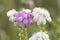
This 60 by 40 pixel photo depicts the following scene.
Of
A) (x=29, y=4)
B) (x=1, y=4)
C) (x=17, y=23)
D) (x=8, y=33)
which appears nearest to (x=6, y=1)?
(x=1, y=4)

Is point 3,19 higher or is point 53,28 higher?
point 3,19

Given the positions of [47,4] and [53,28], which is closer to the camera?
[53,28]

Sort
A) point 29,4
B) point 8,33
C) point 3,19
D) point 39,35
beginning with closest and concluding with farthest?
point 39,35 < point 8,33 < point 3,19 < point 29,4

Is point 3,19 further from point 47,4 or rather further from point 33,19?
point 33,19

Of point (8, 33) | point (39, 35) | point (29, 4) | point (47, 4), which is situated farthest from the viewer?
point (47, 4)

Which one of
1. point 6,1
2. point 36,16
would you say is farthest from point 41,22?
point 6,1

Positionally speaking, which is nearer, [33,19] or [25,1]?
[33,19]

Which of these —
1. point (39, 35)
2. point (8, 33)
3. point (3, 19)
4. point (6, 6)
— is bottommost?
point (39, 35)

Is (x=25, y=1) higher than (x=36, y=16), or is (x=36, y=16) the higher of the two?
(x=25, y=1)

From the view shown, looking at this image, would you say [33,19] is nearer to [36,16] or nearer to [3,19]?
[36,16]
